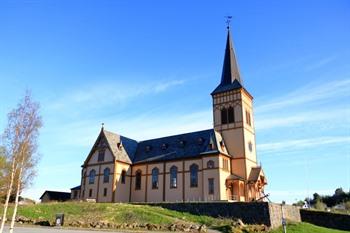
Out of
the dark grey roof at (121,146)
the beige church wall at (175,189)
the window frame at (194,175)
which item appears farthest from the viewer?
the dark grey roof at (121,146)

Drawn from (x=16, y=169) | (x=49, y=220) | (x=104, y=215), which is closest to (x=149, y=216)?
(x=104, y=215)

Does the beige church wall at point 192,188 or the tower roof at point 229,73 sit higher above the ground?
the tower roof at point 229,73

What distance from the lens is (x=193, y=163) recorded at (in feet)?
155

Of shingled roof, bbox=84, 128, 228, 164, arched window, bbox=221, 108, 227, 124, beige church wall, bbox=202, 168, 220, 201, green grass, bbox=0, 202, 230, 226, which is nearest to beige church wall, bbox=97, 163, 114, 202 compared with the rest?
shingled roof, bbox=84, 128, 228, 164

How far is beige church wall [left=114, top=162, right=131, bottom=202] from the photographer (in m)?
51.0

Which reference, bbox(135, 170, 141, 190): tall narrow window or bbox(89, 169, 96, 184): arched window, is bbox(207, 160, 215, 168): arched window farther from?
bbox(89, 169, 96, 184): arched window

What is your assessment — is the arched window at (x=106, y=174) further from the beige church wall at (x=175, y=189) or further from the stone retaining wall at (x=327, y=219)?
the stone retaining wall at (x=327, y=219)

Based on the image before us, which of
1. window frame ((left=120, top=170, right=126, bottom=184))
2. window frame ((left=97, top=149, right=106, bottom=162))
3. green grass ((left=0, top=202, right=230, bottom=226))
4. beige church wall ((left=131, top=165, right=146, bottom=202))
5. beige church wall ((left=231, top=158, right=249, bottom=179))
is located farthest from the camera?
window frame ((left=97, top=149, right=106, bottom=162))

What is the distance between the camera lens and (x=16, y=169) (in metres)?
19.1

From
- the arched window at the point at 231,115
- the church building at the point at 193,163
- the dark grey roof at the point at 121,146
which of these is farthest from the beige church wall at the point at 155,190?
the arched window at the point at 231,115

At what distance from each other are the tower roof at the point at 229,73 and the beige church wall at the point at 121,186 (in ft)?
63.8

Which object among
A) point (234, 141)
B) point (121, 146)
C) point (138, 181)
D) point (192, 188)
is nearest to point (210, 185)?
point (192, 188)

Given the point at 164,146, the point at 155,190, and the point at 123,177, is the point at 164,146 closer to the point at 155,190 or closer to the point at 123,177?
the point at 155,190

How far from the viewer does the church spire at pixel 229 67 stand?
5362 centimetres
